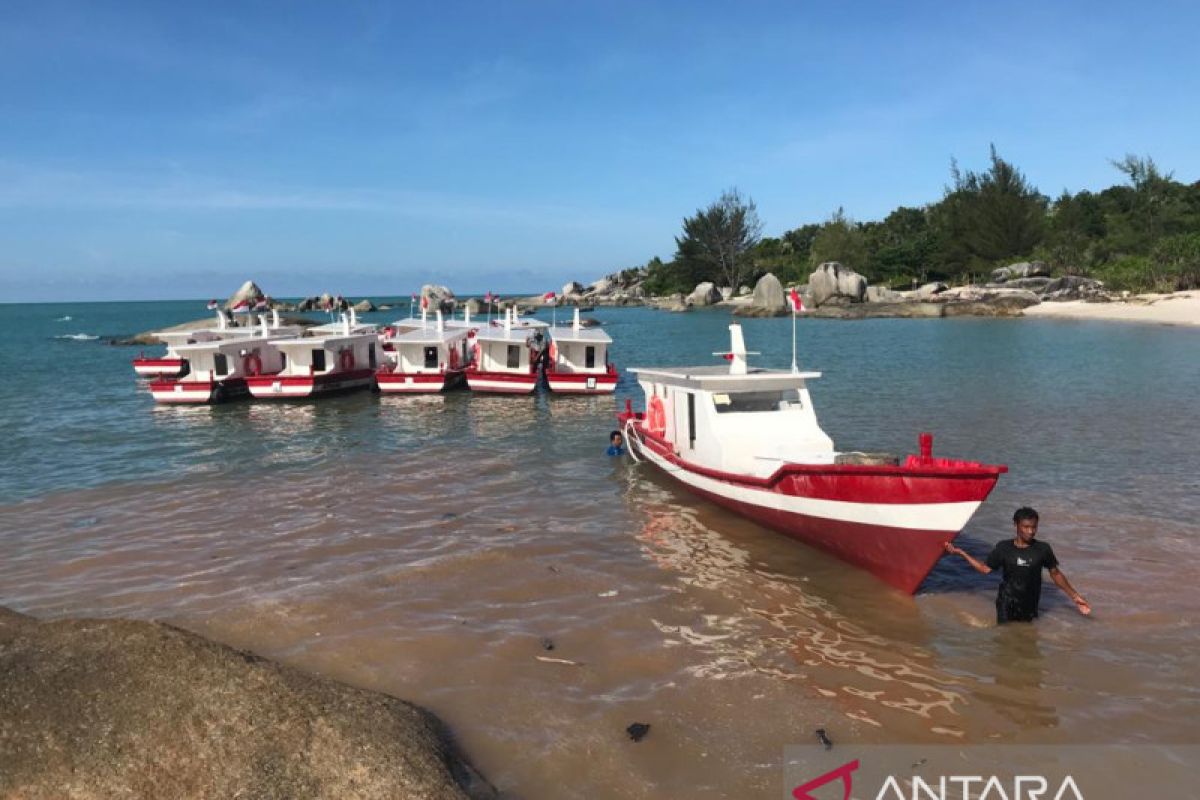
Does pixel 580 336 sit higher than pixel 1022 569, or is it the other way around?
pixel 580 336

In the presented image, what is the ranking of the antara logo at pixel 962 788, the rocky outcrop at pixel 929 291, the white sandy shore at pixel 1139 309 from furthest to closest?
the rocky outcrop at pixel 929 291
the white sandy shore at pixel 1139 309
the antara logo at pixel 962 788

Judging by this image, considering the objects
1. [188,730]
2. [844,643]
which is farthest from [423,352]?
[188,730]

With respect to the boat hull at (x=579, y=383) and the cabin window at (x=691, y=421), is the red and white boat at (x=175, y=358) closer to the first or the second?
the boat hull at (x=579, y=383)

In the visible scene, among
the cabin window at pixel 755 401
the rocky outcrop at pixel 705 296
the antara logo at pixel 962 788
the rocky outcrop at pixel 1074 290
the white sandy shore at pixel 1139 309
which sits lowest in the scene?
the antara logo at pixel 962 788

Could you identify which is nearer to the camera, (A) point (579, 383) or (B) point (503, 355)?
(A) point (579, 383)

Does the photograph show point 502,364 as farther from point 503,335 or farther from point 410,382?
point 410,382

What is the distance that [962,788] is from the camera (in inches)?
271

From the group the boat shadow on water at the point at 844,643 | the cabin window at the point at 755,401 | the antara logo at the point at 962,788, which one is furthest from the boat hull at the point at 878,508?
the antara logo at the point at 962,788

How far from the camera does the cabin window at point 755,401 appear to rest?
1594 cm

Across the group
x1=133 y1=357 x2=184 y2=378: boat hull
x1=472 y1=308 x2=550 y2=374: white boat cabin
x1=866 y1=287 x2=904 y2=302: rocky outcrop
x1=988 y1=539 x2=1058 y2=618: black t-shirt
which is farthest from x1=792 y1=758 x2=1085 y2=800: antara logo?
x1=866 y1=287 x2=904 y2=302: rocky outcrop

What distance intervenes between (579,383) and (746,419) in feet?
64.9

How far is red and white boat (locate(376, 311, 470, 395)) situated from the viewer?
119 feet

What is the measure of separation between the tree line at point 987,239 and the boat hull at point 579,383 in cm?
5882

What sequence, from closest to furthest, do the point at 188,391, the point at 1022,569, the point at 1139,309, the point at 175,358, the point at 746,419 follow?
the point at 1022,569
the point at 746,419
the point at 188,391
the point at 175,358
the point at 1139,309
